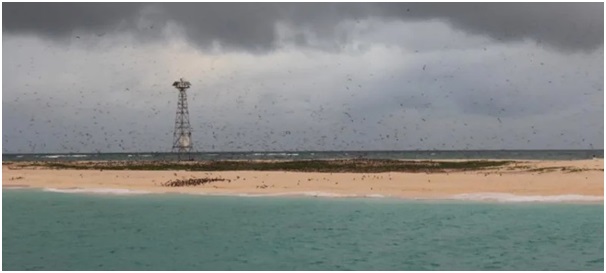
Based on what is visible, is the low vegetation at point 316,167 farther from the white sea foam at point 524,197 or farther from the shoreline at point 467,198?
the white sea foam at point 524,197

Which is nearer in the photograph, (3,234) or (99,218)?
(3,234)

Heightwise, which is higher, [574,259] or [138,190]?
[138,190]

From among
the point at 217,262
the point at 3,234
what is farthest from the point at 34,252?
the point at 217,262

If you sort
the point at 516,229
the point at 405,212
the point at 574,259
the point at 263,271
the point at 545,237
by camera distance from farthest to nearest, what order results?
the point at 405,212 < the point at 516,229 < the point at 545,237 < the point at 574,259 < the point at 263,271

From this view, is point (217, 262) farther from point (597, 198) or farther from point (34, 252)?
point (597, 198)

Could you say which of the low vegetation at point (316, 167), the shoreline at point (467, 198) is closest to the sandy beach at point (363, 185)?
the shoreline at point (467, 198)

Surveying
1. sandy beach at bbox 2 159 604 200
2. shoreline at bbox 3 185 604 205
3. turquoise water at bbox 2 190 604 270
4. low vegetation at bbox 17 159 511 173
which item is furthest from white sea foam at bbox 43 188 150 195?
low vegetation at bbox 17 159 511 173
